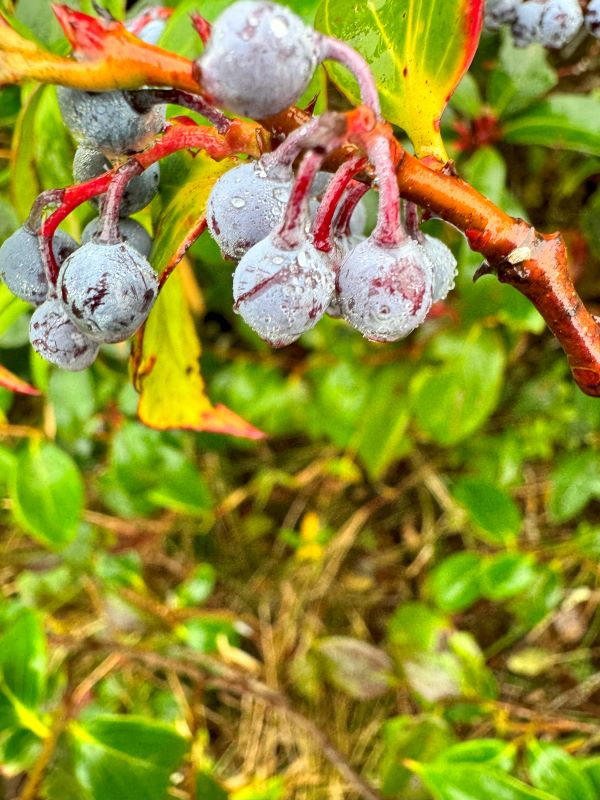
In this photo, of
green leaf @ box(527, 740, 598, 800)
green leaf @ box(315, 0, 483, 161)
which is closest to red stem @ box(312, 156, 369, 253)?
green leaf @ box(315, 0, 483, 161)

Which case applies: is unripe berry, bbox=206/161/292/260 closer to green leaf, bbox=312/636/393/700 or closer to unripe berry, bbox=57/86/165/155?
unripe berry, bbox=57/86/165/155

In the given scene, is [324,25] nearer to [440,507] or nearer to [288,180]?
[288,180]

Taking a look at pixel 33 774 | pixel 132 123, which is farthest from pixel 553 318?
pixel 33 774

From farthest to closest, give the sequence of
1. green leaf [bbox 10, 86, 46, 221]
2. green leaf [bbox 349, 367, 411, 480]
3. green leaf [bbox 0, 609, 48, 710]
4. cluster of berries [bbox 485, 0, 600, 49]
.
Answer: green leaf [bbox 349, 367, 411, 480] → green leaf [bbox 0, 609, 48, 710] → cluster of berries [bbox 485, 0, 600, 49] → green leaf [bbox 10, 86, 46, 221]

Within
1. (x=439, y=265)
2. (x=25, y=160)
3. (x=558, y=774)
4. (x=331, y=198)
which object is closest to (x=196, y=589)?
(x=558, y=774)

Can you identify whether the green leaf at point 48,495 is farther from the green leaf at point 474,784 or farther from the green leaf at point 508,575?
the green leaf at point 508,575

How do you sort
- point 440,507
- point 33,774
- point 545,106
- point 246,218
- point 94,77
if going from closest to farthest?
1. point 94,77
2. point 246,218
3. point 545,106
4. point 33,774
5. point 440,507

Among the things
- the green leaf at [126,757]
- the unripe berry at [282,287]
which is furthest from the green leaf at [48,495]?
the unripe berry at [282,287]

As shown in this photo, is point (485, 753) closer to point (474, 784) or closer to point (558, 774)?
point (558, 774)
